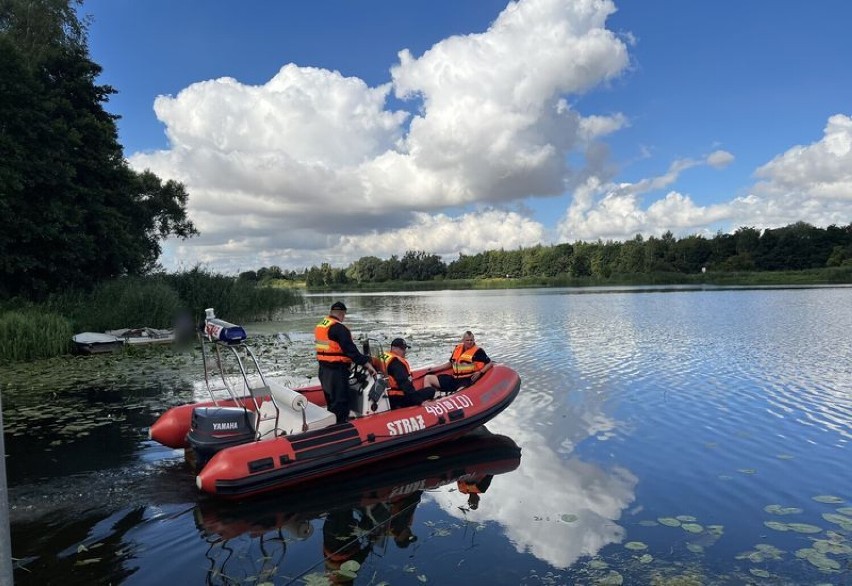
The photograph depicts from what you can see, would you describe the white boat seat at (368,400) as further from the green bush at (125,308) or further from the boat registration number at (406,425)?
the green bush at (125,308)

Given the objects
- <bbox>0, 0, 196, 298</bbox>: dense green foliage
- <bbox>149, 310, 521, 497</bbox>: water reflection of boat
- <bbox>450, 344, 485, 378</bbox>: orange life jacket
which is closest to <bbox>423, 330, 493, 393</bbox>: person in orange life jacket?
<bbox>450, 344, 485, 378</bbox>: orange life jacket

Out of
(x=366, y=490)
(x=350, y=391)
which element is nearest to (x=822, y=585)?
(x=366, y=490)

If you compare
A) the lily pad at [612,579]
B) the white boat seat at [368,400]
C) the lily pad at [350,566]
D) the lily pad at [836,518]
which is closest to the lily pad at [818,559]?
the lily pad at [836,518]

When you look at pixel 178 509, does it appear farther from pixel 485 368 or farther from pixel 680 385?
pixel 680 385

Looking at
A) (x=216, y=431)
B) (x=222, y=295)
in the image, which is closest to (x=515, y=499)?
(x=216, y=431)

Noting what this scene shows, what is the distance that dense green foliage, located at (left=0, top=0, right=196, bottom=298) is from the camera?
16047 millimetres

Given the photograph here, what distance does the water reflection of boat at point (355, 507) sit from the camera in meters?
4.53

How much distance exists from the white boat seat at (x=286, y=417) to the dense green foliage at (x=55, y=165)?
13444 mm

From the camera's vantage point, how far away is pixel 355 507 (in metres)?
5.23

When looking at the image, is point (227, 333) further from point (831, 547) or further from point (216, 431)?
point (831, 547)

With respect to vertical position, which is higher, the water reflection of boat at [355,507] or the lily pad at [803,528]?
the lily pad at [803,528]

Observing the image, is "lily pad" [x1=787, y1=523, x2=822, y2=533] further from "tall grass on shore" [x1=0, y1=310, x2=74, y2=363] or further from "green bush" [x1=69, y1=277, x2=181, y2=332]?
"green bush" [x1=69, y1=277, x2=181, y2=332]

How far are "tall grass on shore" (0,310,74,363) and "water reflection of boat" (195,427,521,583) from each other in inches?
435

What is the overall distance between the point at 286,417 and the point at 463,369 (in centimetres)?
299
